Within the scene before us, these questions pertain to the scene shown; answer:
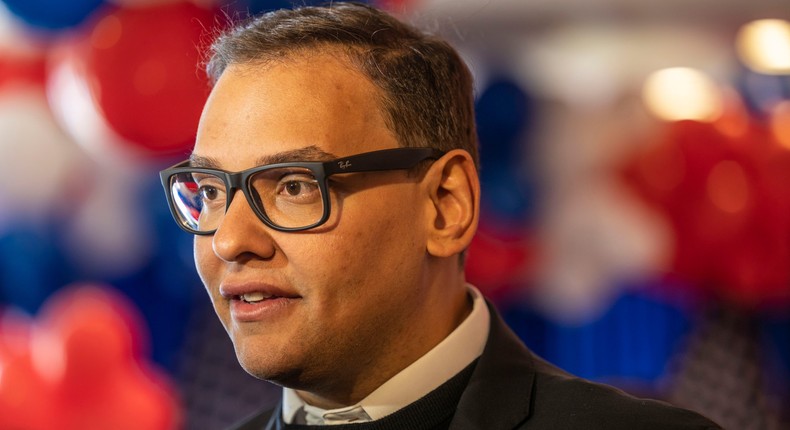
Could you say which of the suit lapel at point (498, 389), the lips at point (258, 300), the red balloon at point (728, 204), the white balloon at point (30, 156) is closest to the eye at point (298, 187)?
the lips at point (258, 300)

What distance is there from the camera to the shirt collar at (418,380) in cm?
152

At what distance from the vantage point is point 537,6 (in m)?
4.82

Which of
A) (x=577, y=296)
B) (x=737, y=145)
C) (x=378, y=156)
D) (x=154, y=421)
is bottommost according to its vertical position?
(x=577, y=296)

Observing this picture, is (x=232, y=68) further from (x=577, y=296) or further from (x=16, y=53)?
(x=577, y=296)

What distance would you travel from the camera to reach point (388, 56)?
1588 millimetres

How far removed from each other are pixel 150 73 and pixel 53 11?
410 mm

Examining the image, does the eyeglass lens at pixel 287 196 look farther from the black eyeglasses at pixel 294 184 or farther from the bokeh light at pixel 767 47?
the bokeh light at pixel 767 47

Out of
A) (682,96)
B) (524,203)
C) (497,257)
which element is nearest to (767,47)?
(682,96)

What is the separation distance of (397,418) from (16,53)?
240 centimetres

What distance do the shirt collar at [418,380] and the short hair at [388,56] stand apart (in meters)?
0.29

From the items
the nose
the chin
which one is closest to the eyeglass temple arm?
the nose

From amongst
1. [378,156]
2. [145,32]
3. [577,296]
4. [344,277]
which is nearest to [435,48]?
[378,156]

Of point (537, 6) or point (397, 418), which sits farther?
point (537, 6)

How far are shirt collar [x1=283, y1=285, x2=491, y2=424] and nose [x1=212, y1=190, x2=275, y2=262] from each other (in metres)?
0.27
